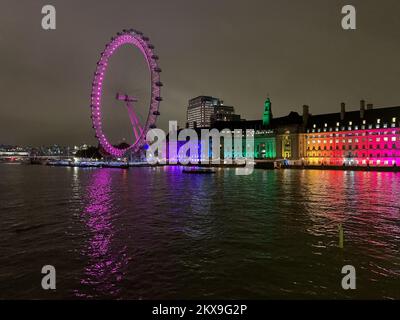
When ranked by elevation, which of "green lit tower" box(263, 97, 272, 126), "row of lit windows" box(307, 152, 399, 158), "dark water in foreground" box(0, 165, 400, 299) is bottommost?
"dark water in foreground" box(0, 165, 400, 299)

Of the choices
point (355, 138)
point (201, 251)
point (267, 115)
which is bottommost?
point (201, 251)

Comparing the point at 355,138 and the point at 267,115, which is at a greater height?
the point at 267,115

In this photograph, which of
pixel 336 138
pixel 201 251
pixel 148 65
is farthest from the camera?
pixel 336 138

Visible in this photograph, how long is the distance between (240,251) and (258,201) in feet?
69.2

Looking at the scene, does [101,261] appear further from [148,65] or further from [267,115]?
[267,115]

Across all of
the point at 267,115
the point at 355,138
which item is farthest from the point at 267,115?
the point at 355,138

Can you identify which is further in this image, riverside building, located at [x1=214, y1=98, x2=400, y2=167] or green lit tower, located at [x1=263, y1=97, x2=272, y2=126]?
green lit tower, located at [x1=263, y1=97, x2=272, y2=126]

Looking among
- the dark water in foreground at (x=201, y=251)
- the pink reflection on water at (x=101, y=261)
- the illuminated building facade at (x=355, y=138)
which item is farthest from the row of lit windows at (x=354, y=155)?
the pink reflection on water at (x=101, y=261)

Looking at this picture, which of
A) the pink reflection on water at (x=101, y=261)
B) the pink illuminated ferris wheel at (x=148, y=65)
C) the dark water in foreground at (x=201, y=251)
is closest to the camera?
the pink reflection on water at (x=101, y=261)

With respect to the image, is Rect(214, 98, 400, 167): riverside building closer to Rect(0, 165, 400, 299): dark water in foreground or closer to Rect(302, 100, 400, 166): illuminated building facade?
Rect(302, 100, 400, 166): illuminated building facade

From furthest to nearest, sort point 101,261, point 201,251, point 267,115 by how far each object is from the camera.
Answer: point 267,115, point 201,251, point 101,261

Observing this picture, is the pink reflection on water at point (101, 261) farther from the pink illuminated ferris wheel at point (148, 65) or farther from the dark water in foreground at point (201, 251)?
the pink illuminated ferris wheel at point (148, 65)

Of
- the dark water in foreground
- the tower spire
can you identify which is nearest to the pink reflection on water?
the dark water in foreground
